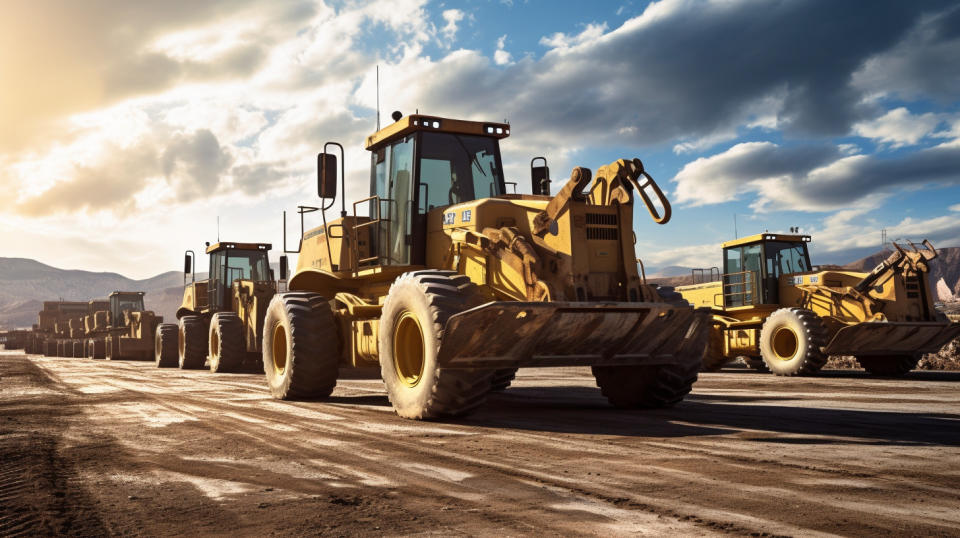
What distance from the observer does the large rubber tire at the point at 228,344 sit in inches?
775

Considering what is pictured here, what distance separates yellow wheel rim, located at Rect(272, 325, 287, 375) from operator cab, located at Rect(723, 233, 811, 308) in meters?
11.9

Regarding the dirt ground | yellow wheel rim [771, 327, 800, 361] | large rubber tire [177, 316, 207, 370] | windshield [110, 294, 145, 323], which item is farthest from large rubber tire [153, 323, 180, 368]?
yellow wheel rim [771, 327, 800, 361]

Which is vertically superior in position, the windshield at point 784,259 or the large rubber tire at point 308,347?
the windshield at point 784,259

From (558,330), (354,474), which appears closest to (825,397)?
(558,330)

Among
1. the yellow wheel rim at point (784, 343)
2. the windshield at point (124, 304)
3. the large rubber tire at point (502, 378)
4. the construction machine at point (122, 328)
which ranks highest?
the windshield at point (124, 304)

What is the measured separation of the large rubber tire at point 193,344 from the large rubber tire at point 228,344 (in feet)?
8.19

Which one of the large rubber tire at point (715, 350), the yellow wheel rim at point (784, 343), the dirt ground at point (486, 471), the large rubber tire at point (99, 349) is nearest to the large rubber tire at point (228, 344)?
the dirt ground at point (486, 471)

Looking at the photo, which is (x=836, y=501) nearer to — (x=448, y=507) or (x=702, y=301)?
(x=448, y=507)

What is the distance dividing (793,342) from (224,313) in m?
13.8

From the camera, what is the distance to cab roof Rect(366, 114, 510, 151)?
10.1 metres

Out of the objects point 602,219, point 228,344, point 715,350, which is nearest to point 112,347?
point 228,344

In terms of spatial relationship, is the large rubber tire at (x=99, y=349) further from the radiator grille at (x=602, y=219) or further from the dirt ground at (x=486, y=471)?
the radiator grille at (x=602, y=219)

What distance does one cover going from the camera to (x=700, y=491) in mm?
4570

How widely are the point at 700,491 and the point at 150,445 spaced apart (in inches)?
178
